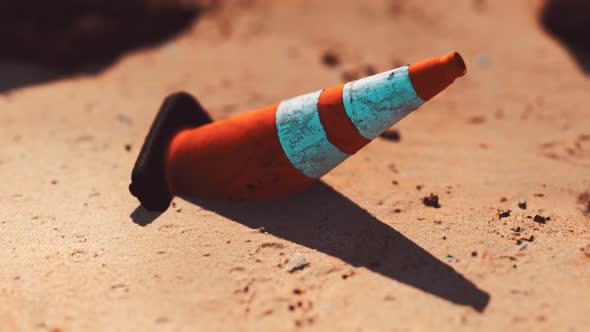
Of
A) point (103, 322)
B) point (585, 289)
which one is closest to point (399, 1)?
point (585, 289)

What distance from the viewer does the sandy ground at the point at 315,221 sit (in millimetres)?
2680

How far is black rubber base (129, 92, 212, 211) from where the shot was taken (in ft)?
11.0

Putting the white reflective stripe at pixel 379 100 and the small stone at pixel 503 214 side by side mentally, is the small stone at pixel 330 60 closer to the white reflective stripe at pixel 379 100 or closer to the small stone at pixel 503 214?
the white reflective stripe at pixel 379 100

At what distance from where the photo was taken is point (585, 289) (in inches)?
109

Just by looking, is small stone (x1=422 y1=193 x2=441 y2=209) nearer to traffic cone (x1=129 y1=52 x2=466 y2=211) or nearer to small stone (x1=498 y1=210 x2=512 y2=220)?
small stone (x1=498 y1=210 x2=512 y2=220)

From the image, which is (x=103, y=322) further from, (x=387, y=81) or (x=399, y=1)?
(x=399, y=1)

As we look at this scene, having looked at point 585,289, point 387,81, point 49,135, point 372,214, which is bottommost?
point 585,289

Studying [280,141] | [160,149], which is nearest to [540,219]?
[280,141]

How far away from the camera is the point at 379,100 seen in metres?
3.01

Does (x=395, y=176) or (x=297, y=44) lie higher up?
(x=297, y=44)

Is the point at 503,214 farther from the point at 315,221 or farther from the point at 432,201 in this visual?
the point at 315,221

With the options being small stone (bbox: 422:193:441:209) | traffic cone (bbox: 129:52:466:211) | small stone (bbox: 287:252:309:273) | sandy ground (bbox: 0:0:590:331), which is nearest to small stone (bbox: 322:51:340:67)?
sandy ground (bbox: 0:0:590:331)

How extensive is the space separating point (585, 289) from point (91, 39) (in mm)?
5129

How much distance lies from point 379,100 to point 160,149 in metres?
1.43
